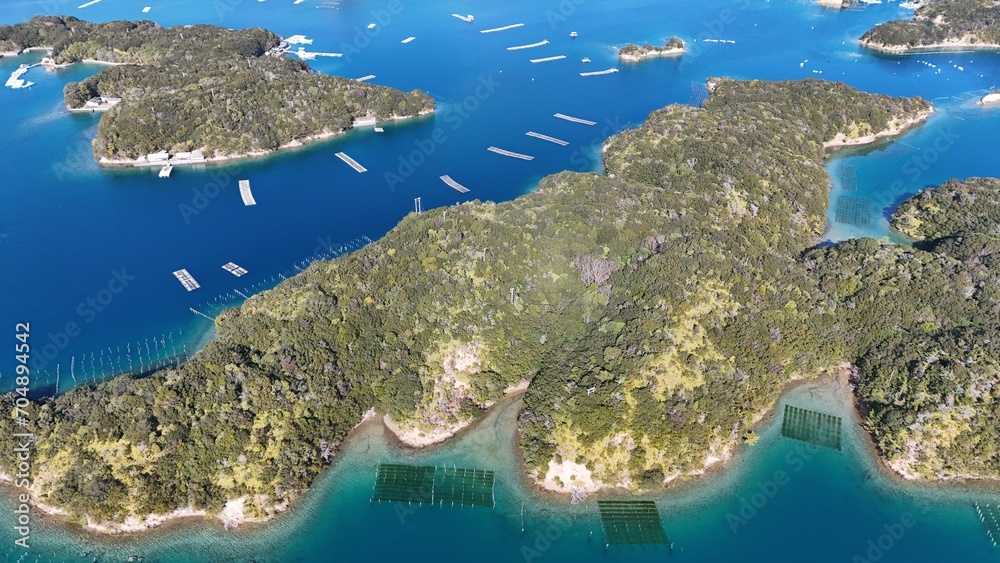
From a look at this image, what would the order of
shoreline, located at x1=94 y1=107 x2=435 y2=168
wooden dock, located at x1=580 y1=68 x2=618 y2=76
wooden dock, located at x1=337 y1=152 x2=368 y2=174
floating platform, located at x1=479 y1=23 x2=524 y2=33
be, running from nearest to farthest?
1. shoreline, located at x1=94 y1=107 x2=435 y2=168
2. wooden dock, located at x1=337 y1=152 x2=368 y2=174
3. wooden dock, located at x1=580 y1=68 x2=618 y2=76
4. floating platform, located at x1=479 y1=23 x2=524 y2=33

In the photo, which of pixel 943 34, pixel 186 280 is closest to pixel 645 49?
pixel 943 34

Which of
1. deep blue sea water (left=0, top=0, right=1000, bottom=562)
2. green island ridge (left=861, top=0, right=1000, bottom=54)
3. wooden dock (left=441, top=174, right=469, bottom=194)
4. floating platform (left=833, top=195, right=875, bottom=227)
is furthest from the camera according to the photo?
green island ridge (left=861, top=0, right=1000, bottom=54)

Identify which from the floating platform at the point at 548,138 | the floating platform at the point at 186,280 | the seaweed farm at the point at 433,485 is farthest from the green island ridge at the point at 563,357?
the floating platform at the point at 548,138

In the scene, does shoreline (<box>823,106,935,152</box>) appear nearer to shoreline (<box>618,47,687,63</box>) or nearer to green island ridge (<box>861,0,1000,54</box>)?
green island ridge (<box>861,0,1000,54</box>)

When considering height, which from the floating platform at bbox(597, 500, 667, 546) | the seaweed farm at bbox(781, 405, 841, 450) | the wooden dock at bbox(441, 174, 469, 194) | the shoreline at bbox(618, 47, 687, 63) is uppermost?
the shoreline at bbox(618, 47, 687, 63)

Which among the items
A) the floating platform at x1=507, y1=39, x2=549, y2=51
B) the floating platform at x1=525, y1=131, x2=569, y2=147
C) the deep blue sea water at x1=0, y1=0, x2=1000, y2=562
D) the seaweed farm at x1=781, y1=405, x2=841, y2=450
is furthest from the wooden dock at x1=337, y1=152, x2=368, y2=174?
the seaweed farm at x1=781, y1=405, x2=841, y2=450

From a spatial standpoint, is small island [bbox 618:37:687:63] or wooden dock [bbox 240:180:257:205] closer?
wooden dock [bbox 240:180:257:205]

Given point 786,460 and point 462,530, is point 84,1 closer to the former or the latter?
point 462,530

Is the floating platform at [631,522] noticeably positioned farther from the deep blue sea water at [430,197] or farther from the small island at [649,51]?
the small island at [649,51]
